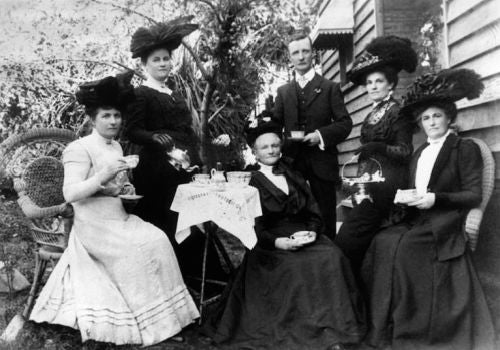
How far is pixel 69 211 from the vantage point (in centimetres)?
310

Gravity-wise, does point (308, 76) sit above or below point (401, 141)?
above

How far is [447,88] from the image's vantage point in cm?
298

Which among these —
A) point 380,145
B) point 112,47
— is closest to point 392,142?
point 380,145

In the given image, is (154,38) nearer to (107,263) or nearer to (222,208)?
(222,208)

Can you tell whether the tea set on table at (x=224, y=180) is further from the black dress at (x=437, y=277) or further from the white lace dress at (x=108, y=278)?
the black dress at (x=437, y=277)

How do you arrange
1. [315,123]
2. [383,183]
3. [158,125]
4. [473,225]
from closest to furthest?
[473,225] → [383,183] → [158,125] → [315,123]

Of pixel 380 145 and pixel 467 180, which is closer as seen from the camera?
pixel 467 180

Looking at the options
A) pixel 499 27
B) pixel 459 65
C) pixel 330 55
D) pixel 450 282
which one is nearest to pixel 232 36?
pixel 330 55

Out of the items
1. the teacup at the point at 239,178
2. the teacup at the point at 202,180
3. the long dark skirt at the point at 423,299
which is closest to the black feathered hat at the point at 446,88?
the long dark skirt at the point at 423,299

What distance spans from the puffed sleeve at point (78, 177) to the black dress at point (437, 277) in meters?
2.05

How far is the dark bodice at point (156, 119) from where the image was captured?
3.48 m

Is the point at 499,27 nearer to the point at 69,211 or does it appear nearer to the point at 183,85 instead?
the point at 69,211

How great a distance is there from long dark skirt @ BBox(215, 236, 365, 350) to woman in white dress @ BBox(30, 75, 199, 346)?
0.38 m

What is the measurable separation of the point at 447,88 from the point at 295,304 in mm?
1807
